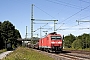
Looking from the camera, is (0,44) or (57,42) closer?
(57,42)

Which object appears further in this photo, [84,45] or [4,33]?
[4,33]

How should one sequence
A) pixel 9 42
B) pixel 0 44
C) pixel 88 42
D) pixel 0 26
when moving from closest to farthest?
pixel 88 42 < pixel 0 44 < pixel 9 42 < pixel 0 26

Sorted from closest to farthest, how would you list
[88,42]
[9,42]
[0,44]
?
[88,42] → [0,44] → [9,42]

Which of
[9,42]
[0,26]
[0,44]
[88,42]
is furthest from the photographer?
[0,26]

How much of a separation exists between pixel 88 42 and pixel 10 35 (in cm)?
4203

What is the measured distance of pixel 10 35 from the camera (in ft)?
346

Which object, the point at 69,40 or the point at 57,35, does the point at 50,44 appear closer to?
the point at 57,35

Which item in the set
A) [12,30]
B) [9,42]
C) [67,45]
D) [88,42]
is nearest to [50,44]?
[88,42]

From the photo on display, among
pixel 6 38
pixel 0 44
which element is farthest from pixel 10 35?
pixel 0 44

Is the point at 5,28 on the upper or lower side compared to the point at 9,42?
upper

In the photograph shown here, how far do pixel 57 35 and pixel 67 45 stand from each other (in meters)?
56.9

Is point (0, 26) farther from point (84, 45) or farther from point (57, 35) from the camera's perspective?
point (57, 35)

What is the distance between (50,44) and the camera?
3928 cm

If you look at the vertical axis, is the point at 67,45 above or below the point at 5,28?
below
